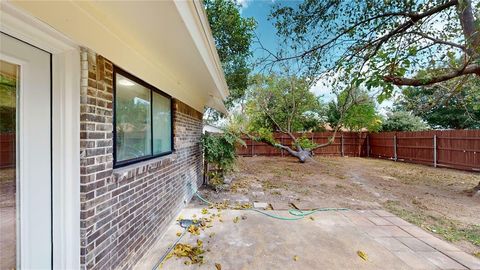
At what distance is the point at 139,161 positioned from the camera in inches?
114

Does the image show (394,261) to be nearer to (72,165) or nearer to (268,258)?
(268,258)

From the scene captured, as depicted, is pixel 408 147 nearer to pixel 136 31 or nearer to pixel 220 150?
pixel 220 150

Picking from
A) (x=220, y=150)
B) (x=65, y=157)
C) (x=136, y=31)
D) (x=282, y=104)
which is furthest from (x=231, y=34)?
(x=65, y=157)

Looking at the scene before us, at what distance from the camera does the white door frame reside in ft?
5.61

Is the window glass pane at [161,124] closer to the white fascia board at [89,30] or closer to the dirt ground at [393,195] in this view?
the white fascia board at [89,30]

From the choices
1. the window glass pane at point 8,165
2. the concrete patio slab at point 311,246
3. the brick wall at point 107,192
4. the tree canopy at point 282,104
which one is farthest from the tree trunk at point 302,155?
the window glass pane at point 8,165

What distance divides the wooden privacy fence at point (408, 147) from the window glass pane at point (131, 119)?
39.8 ft

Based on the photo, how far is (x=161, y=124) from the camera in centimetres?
378

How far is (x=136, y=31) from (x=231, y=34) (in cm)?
801

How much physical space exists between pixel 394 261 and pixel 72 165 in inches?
136

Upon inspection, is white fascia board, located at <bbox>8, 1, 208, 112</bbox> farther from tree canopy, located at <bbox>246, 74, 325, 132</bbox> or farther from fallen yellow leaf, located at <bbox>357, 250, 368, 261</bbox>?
tree canopy, located at <bbox>246, 74, 325, 132</bbox>

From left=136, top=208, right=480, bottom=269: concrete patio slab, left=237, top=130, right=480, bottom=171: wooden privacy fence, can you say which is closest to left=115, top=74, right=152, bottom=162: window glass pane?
left=136, top=208, right=480, bottom=269: concrete patio slab

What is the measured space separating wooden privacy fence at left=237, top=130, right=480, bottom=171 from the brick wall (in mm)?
12075

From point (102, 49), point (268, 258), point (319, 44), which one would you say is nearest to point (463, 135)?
point (319, 44)
